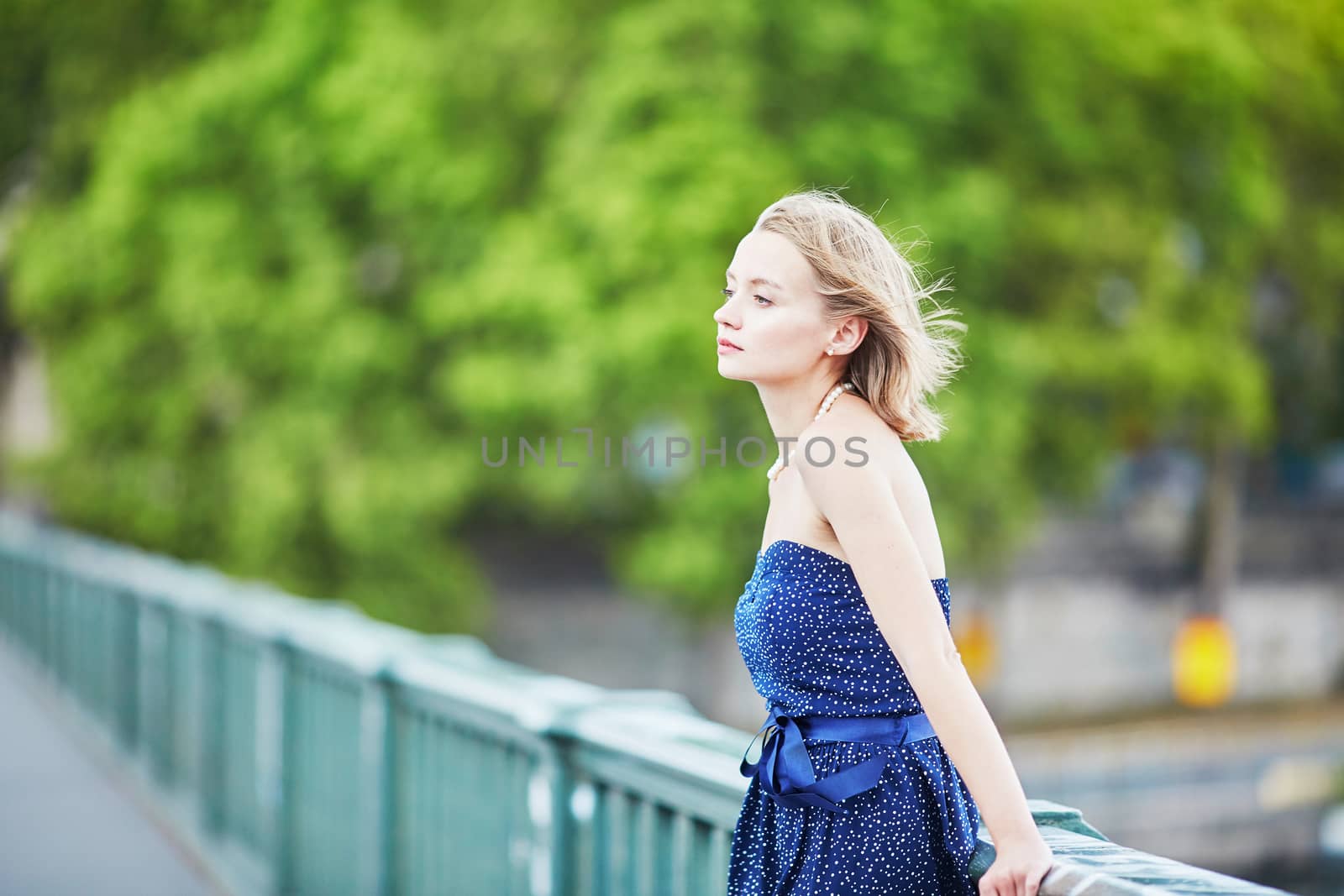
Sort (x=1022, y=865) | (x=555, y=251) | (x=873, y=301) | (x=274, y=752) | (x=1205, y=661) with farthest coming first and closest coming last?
(x=1205, y=661) → (x=555, y=251) → (x=274, y=752) → (x=873, y=301) → (x=1022, y=865)

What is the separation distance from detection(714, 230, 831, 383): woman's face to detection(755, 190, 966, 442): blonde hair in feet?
0.06

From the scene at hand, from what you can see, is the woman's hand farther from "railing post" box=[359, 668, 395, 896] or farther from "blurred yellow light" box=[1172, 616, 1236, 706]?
"blurred yellow light" box=[1172, 616, 1236, 706]

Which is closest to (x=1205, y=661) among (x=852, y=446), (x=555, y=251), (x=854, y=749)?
(x=555, y=251)

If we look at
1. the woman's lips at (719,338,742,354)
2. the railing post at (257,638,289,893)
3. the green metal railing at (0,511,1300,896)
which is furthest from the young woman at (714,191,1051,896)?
the railing post at (257,638,289,893)

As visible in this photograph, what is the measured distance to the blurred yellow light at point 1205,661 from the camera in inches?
980

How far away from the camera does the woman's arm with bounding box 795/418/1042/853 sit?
1.62 meters

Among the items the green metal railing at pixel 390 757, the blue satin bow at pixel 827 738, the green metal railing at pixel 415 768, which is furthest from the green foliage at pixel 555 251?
the blue satin bow at pixel 827 738

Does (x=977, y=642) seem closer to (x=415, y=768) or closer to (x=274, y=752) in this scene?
(x=274, y=752)

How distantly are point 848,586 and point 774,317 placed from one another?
35cm

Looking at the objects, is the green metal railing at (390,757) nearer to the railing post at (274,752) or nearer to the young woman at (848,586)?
the railing post at (274,752)

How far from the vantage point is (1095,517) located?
2655cm

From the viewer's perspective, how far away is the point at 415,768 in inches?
154

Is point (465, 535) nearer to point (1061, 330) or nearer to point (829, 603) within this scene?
point (1061, 330)

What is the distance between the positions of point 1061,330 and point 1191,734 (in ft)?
30.4
